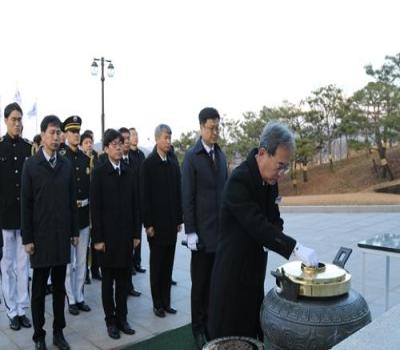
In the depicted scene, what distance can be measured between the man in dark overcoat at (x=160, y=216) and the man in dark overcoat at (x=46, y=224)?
3.04 feet

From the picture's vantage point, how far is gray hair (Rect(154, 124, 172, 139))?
175 inches

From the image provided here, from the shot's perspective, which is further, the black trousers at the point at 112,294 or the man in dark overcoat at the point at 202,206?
the black trousers at the point at 112,294

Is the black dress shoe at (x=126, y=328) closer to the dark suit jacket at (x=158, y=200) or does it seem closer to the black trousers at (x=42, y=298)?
the black trousers at (x=42, y=298)

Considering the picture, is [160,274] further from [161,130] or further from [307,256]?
[307,256]

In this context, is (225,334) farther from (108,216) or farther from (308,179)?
(308,179)

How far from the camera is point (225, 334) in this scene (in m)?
2.40

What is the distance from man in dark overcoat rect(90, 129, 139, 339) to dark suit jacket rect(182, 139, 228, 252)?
630mm

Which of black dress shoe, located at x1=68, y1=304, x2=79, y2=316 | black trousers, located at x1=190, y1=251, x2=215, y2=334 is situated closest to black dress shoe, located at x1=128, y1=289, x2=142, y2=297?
black dress shoe, located at x1=68, y1=304, x2=79, y2=316

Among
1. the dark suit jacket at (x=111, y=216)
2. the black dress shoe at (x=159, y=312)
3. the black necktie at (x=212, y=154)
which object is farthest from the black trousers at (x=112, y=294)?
the black necktie at (x=212, y=154)

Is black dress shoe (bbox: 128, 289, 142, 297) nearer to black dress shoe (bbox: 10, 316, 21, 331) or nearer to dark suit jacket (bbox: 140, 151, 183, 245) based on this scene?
dark suit jacket (bbox: 140, 151, 183, 245)

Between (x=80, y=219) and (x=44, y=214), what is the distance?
1169 mm

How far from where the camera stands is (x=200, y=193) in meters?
3.69

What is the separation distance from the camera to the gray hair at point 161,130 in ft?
14.6

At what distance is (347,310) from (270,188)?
0.84 m
